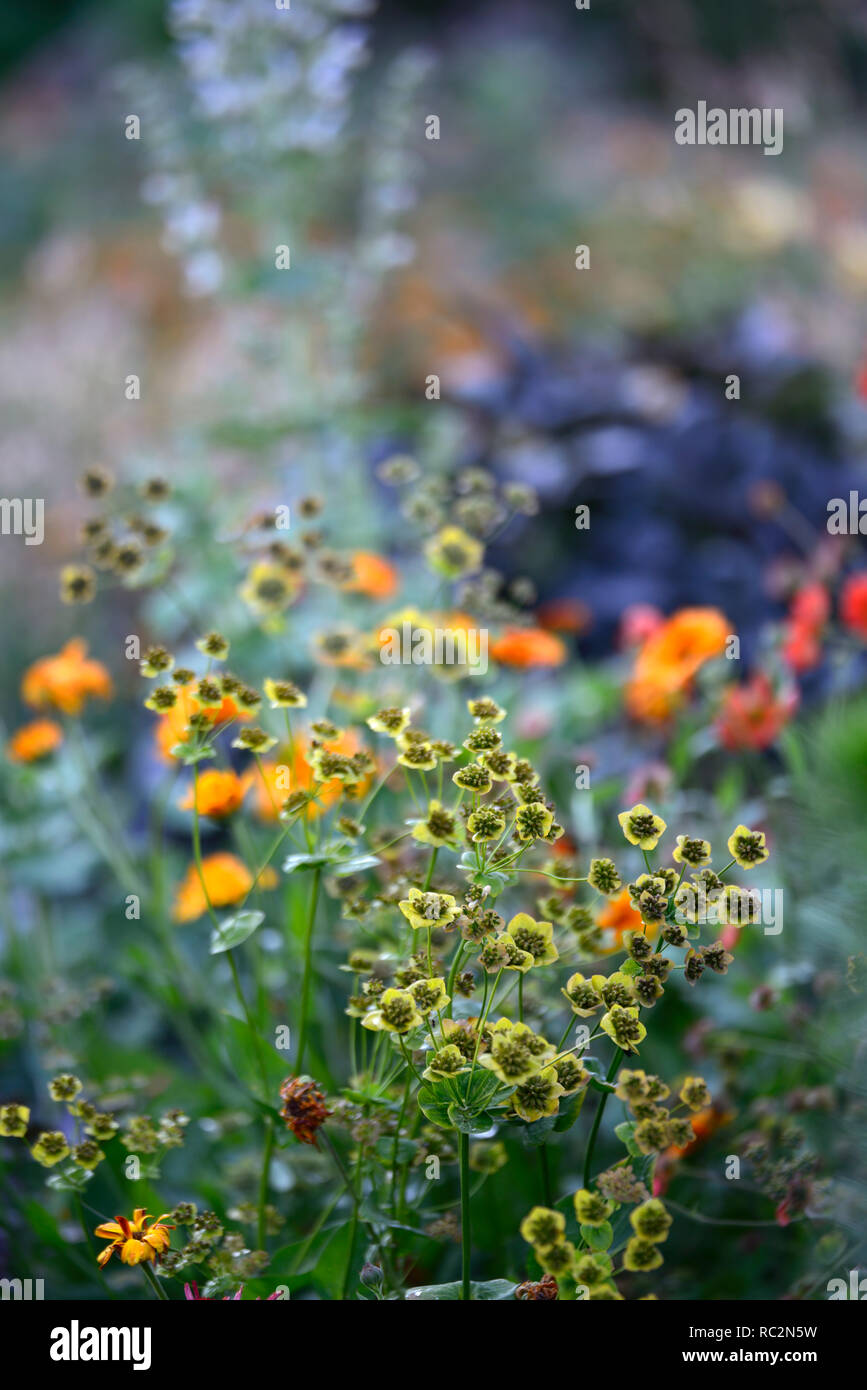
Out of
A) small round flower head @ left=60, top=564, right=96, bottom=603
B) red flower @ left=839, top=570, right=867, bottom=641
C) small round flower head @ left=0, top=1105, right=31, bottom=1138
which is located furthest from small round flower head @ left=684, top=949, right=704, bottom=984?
red flower @ left=839, top=570, right=867, bottom=641

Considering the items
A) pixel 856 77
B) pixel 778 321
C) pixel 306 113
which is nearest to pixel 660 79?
pixel 856 77

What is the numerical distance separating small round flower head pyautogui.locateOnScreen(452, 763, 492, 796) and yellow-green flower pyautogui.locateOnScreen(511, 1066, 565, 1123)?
0.46ft

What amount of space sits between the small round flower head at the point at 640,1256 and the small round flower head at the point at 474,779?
0.23m

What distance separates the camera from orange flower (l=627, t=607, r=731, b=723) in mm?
953

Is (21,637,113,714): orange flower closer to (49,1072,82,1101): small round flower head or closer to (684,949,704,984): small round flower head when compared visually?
(49,1072,82,1101): small round flower head

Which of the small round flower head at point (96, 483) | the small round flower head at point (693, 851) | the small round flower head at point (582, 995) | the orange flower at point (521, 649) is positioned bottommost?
the small round flower head at point (582, 995)

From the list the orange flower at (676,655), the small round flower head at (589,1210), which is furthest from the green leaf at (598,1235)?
the orange flower at (676,655)

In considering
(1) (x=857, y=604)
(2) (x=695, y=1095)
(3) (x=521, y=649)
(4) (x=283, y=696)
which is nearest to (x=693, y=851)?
(2) (x=695, y=1095)

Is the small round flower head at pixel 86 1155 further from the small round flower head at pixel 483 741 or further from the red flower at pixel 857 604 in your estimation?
the red flower at pixel 857 604

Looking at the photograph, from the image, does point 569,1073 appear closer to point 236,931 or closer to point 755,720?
point 236,931

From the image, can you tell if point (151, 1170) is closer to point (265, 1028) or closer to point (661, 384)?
point (265, 1028)

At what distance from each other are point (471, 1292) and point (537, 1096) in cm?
13

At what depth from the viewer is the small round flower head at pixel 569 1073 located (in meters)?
0.57
